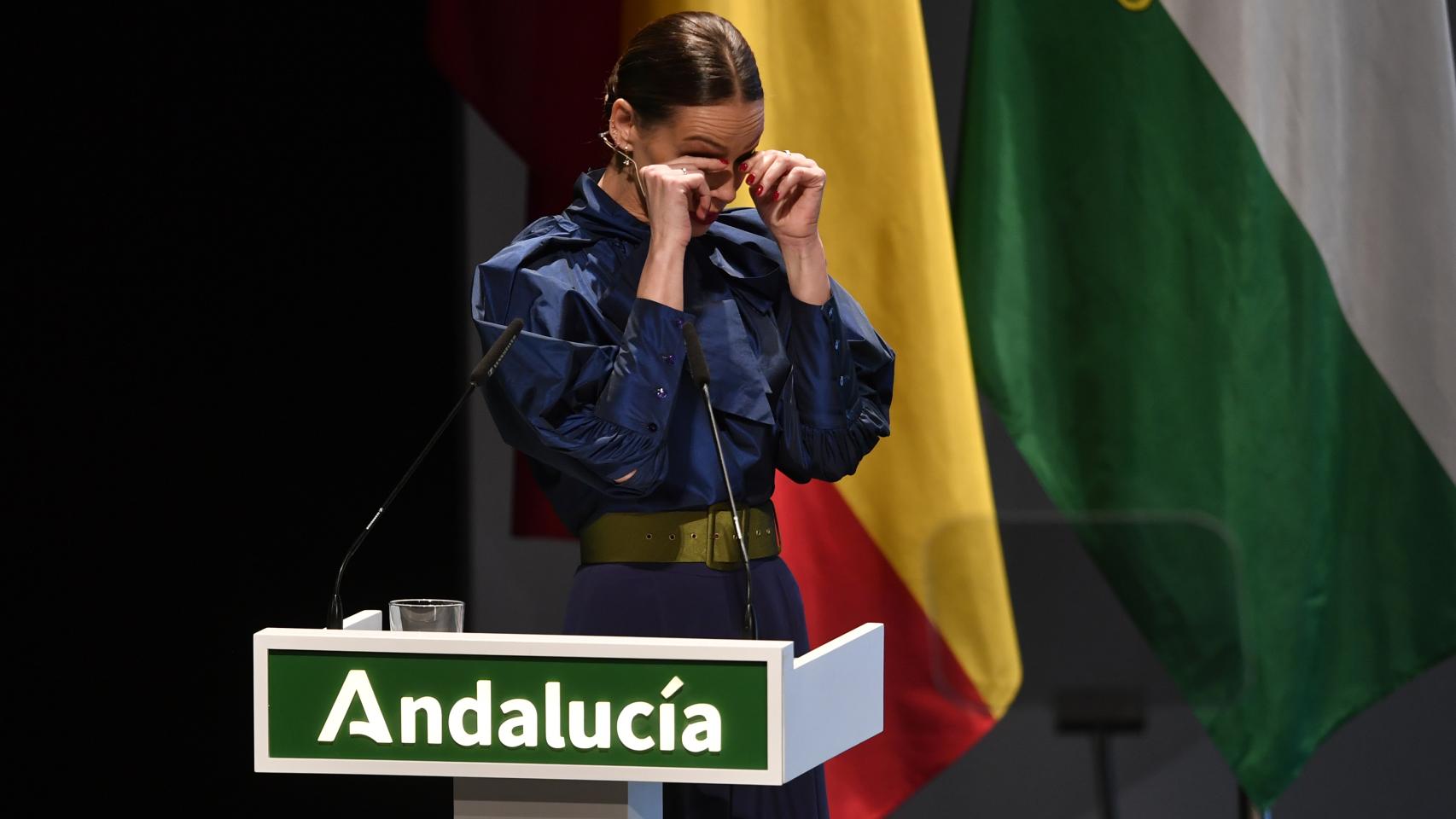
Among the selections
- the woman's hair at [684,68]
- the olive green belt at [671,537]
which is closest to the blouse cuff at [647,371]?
the olive green belt at [671,537]

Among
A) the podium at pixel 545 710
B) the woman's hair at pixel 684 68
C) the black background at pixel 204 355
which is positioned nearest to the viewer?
the podium at pixel 545 710

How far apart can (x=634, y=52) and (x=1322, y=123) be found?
4.10ft

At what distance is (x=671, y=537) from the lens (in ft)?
5.20

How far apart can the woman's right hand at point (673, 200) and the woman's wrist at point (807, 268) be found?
116mm

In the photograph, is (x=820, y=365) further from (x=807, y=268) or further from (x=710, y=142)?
(x=710, y=142)

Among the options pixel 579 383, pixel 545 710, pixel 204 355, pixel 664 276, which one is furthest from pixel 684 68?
pixel 204 355

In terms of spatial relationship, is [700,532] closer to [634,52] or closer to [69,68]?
[634,52]

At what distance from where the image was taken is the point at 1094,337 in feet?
8.30

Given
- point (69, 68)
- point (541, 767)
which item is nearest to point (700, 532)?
point (541, 767)

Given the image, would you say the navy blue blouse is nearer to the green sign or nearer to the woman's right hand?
the woman's right hand

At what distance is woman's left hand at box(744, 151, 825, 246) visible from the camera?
1.63 m

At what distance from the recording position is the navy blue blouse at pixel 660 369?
152 cm

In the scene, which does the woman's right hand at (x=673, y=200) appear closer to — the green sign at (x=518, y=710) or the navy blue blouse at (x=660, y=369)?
the navy blue blouse at (x=660, y=369)

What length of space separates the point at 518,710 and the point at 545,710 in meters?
0.02
